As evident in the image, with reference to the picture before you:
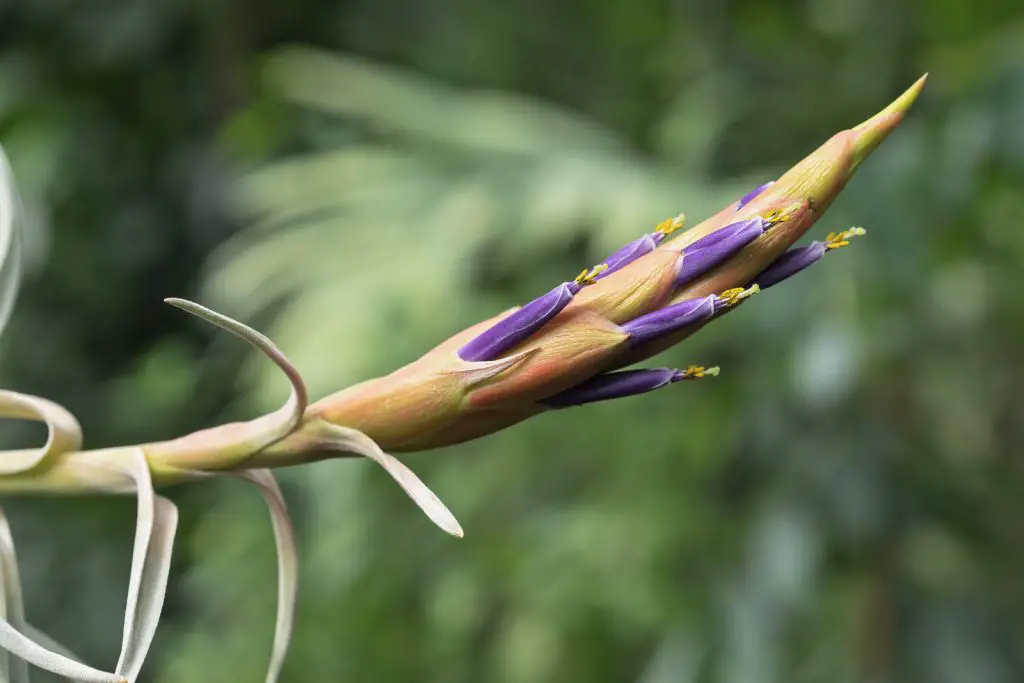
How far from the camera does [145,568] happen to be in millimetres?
277

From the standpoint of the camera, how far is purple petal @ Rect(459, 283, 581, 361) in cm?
27

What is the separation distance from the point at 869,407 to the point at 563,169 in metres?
0.49

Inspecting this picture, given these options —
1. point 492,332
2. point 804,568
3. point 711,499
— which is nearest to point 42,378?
point 711,499

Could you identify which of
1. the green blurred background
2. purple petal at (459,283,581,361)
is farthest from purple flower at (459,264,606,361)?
the green blurred background

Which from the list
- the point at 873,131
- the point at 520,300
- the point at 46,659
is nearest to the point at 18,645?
the point at 46,659

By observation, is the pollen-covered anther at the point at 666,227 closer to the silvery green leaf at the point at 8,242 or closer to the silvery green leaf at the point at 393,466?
the silvery green leaf at the point at 393,466

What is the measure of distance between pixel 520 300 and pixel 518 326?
3.74ft

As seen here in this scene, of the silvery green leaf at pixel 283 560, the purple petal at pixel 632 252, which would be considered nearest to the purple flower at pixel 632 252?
the purple petal at pixel 632 252

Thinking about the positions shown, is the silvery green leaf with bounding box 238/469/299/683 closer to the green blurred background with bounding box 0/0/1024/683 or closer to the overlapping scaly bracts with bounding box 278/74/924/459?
the overlapping scaly bracts with bounding box 278/74/924/459

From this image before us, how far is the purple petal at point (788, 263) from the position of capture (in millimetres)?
282

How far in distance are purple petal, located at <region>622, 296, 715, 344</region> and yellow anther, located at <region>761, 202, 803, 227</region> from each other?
24mm

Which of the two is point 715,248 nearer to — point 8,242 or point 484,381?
point 484,381

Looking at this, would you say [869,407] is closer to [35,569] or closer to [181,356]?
[181,356]

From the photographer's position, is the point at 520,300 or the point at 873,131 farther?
the point at 520,300
